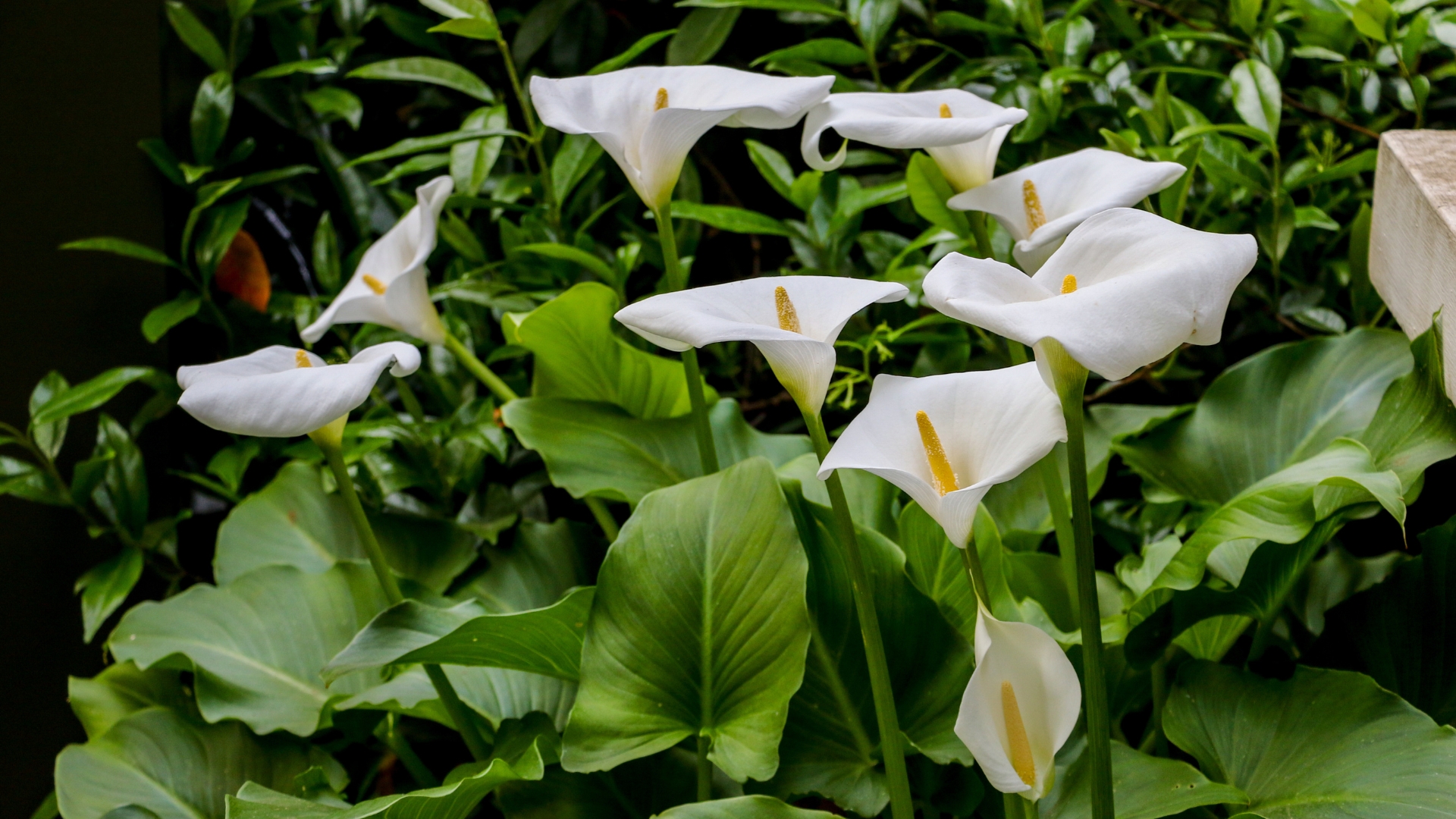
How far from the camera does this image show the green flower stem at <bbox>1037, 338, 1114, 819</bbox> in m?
0.38

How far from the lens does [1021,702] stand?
40 cm

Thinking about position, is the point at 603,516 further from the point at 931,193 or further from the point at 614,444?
the point at 931,193

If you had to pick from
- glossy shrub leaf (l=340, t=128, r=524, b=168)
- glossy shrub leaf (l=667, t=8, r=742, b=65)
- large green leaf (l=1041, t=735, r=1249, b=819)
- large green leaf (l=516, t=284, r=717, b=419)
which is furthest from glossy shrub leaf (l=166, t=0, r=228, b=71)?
large green leaf (l=1041, t=735, r=1249, b=819)

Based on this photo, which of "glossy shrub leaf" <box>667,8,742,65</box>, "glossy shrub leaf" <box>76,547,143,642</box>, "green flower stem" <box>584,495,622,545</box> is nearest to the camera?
"green flower stem" <box>584,495,622,545</box>

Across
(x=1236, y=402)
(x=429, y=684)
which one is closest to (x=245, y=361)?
(x=429, y=684)

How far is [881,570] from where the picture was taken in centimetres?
58

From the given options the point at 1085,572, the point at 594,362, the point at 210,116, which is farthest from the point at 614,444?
the point at 210,116

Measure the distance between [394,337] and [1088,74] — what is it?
0.68 metres

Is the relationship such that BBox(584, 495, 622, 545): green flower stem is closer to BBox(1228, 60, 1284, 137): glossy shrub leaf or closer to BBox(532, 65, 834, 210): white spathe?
BBox(532, 65, 834, 210): white spathe

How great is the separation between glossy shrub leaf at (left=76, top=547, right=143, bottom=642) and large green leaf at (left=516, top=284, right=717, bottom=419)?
447 millimetres

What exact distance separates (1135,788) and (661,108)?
0.45m

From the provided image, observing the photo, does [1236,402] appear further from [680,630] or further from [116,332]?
[116,332]

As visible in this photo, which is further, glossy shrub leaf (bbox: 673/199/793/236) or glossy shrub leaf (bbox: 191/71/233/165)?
glossy shrub leaf (bbox: 191/71/233/165)

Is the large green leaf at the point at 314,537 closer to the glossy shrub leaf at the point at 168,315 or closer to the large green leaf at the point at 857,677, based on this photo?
the glossy shrub leaf at the point at 168,315
